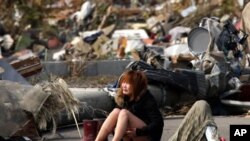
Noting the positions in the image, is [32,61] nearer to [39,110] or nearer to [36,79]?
[36,79]

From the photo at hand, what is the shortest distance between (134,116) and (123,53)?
382 inches

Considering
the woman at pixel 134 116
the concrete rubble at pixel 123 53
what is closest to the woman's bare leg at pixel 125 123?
the woman at pixel 134 116

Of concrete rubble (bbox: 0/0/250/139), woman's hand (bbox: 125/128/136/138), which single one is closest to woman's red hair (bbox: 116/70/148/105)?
woman's hand (bbox: 125/128/136/138)

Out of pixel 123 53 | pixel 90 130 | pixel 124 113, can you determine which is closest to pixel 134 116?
pixel 124 113

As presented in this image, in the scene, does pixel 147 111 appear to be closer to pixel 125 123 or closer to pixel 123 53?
pixel 125 123

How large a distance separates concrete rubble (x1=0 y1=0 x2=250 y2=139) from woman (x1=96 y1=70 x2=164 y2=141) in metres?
1.10

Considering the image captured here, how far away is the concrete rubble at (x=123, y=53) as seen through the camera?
28.1ft

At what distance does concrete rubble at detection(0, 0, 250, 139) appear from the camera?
8.55 meters

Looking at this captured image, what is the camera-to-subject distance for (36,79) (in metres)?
10.0

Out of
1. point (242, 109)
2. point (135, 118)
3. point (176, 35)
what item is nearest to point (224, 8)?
point (176, 35)

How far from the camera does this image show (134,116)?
24.2 ft

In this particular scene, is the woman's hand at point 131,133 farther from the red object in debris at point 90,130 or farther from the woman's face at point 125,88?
the red object in debris at point 90,130

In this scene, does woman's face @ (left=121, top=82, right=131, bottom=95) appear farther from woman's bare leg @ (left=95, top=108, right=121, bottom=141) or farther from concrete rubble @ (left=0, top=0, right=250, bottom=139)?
concrete rubble @ (left=0, top=0, right=250, bottom=139)

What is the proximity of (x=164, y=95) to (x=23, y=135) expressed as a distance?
2.85m
